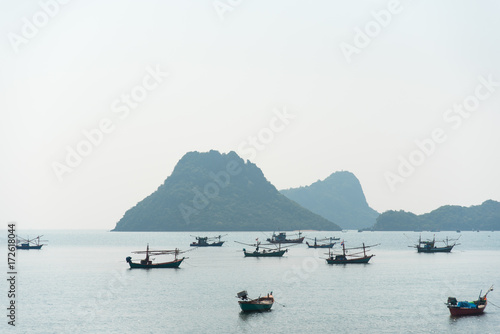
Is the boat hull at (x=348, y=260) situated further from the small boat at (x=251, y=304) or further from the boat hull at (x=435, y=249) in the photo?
the small boat at (x=251, y=304)

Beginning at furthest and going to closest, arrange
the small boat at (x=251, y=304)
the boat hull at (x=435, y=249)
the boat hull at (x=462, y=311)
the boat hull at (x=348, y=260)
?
the boat hull at (x=435, y=249) → the boat hull at (x=348, y=260) → the small boat at (x=251, y=304) → the boat hull at (x=462, y=311)

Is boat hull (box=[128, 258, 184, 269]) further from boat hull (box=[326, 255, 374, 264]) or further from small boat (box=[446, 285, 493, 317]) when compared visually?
small boat (box=[446, 285, 493, 317])

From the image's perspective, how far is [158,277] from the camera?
103625 mm

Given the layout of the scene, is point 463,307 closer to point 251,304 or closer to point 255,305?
point 255,305

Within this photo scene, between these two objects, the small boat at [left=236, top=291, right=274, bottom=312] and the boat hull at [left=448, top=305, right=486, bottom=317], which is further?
the small boat at [left=236, top=291, right=274, bottom=312]

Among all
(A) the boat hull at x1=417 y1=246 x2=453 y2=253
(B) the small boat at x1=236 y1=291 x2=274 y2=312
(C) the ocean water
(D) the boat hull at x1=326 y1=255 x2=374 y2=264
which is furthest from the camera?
(A) the boat hull at x1=417 y1=246 x2=453 y2=253

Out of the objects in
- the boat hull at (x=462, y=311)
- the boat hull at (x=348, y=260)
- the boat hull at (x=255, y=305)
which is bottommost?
the boat hull at (x=462, y=311)

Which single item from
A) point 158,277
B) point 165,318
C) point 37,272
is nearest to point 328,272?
point 158,277

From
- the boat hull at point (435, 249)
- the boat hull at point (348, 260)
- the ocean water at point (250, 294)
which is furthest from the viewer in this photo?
the boat hull at point (435, 249)

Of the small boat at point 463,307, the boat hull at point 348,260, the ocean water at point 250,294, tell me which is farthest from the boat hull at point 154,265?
the small boat at point 463,307

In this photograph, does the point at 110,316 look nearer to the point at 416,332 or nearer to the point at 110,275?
the point at 416,332

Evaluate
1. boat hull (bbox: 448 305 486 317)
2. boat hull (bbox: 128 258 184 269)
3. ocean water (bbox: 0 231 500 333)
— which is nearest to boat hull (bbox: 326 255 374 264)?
ocean water (bbox: 0 231 500 333)

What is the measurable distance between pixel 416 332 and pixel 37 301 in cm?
5064

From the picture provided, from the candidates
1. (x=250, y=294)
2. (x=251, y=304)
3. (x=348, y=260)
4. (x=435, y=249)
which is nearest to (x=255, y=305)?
(x=251, y=304)
